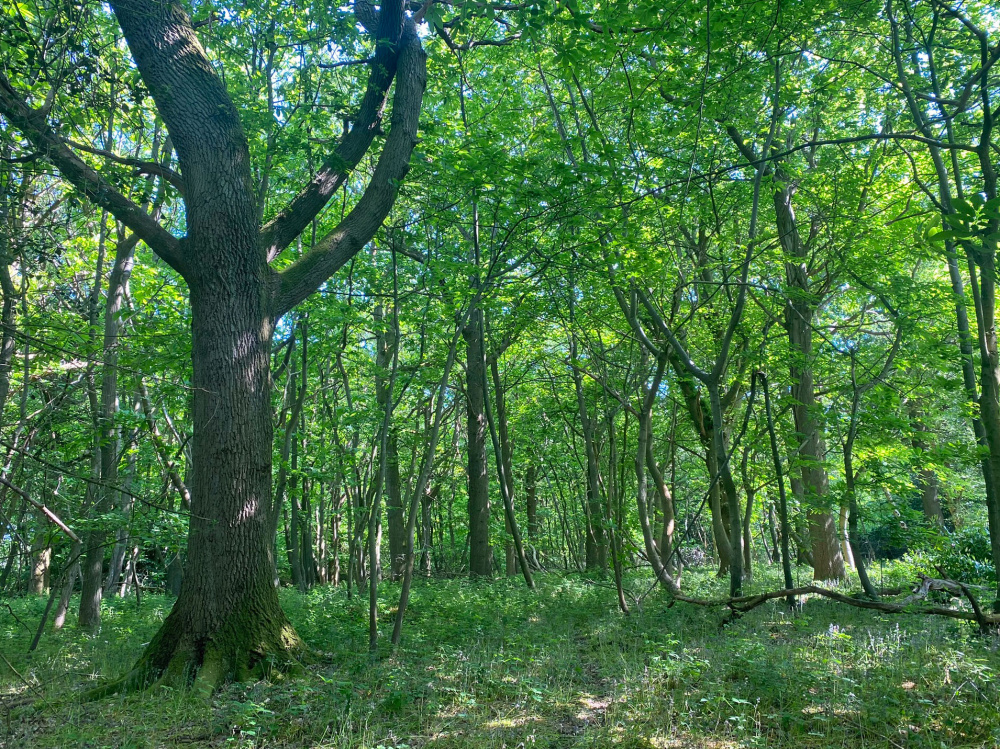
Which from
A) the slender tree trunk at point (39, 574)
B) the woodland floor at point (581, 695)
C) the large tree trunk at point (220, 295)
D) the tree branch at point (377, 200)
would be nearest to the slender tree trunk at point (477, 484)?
the woodland floor at point (581, 695)

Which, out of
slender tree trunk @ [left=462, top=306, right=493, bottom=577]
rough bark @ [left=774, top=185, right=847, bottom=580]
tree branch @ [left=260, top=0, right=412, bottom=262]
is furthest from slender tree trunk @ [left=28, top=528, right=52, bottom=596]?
rough bark @ [left=774, top=185, right=847, bottom=580]

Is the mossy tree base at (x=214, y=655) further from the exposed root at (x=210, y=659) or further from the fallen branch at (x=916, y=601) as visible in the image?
the fallen branch at (x=916, y=601)

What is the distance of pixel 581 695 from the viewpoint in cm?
488

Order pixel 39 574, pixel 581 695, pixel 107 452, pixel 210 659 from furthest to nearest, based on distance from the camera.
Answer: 1. pixel 39 574
2. pixel 107 452
3. pixel 210 659
4. pixel 581 695

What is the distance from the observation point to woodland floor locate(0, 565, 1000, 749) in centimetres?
383

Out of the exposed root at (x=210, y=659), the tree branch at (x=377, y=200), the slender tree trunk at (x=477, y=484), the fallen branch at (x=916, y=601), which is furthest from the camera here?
the slender tree trunk at (x=477, y=484)

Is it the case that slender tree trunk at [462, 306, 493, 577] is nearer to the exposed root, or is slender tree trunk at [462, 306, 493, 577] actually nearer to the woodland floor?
the woodland floor

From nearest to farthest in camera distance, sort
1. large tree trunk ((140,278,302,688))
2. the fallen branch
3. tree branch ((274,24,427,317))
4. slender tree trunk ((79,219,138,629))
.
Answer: large tree trunk ((140,278,302,688))
the fallen branch
tree branch ((274,24,427,317))
slender tree trunk ((79,219,138,629))

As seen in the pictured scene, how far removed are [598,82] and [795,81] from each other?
103 inches

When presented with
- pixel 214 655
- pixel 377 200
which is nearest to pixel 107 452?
pixel 214 655

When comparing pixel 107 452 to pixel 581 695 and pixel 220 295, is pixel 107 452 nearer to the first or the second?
pixel 220 295

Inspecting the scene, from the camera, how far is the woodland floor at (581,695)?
12.6 feet

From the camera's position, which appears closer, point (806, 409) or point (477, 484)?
point (806, 409)

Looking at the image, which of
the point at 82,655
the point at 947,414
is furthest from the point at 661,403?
the point at 82,655
